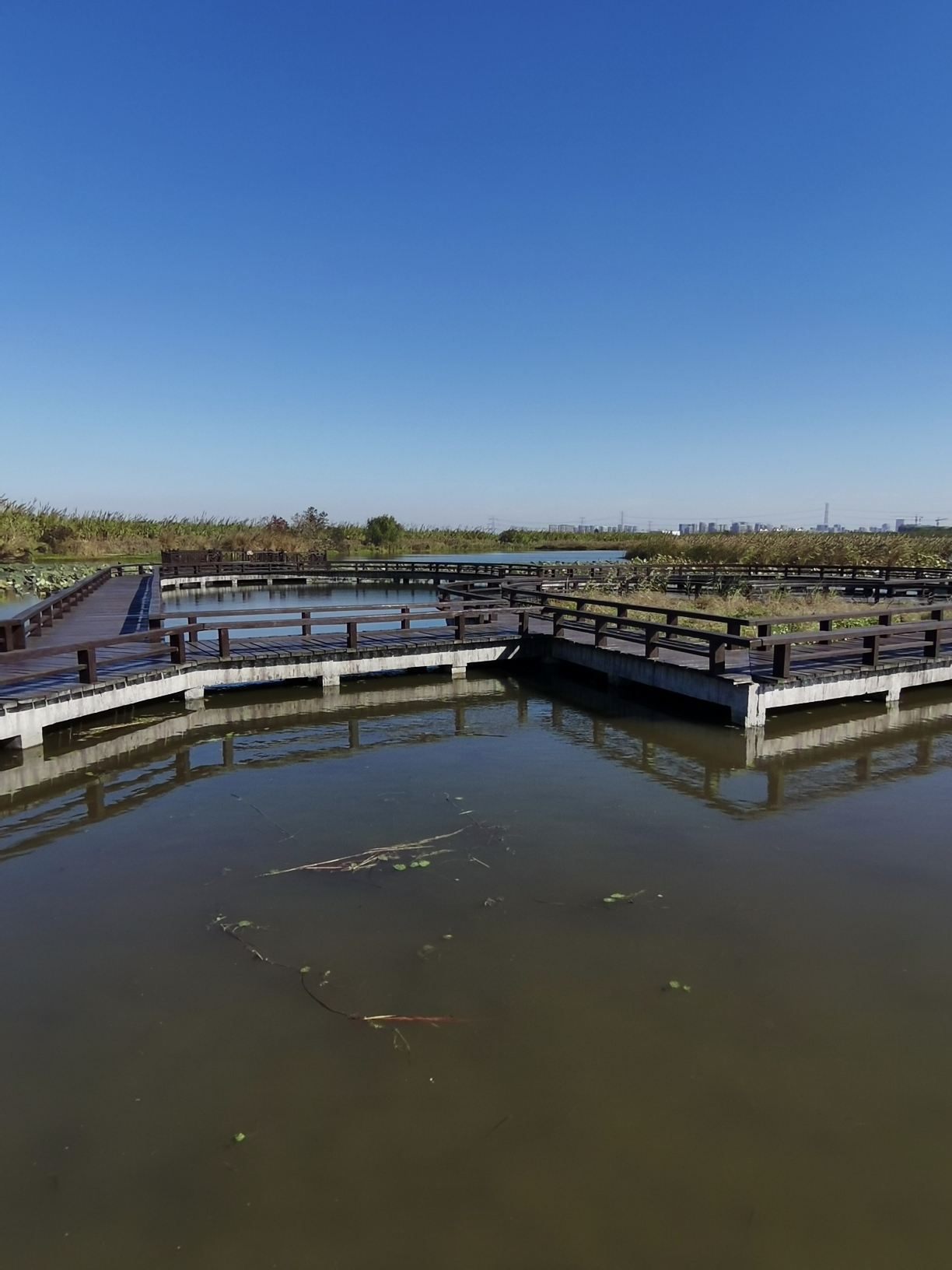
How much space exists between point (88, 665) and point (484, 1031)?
1021 centimetres

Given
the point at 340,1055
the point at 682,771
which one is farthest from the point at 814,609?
the point at 340,1055

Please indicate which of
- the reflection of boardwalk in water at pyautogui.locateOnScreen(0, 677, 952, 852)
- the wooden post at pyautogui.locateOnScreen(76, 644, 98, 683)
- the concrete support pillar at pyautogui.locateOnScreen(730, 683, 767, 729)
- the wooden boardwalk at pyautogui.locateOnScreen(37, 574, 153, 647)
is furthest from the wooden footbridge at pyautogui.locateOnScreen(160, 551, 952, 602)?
the wooden post at pyautogui.locateOnScreen(76, 644, 98, 683)

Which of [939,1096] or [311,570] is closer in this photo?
[939,1096]

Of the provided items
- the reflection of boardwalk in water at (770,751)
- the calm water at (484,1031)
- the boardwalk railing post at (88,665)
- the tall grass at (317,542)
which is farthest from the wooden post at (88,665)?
the tall grass at (317,542)

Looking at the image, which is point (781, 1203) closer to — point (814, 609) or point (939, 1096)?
point (939, 1096)

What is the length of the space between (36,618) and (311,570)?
29774 mm

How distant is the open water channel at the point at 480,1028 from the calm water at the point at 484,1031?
0.02 m

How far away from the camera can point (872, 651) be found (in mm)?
14281

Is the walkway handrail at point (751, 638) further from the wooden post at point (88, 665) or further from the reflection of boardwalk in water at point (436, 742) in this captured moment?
the wooden post at point (88, 665)

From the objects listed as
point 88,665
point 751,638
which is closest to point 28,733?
point 88,665

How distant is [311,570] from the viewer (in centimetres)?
4762

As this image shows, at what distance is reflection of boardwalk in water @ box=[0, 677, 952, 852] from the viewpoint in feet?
31.2

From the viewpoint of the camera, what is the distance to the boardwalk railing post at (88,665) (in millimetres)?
12305

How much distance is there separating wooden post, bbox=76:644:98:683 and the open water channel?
308 centimetres
